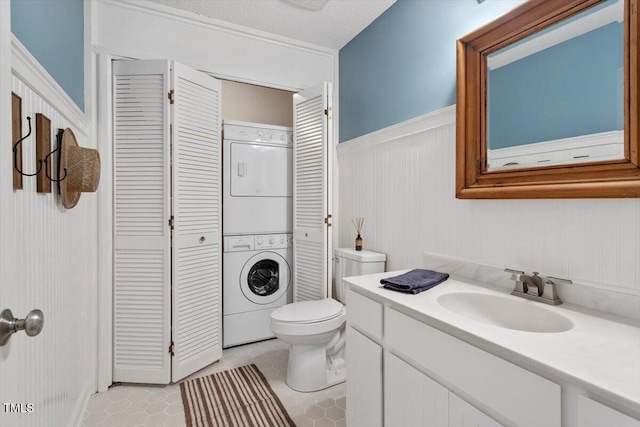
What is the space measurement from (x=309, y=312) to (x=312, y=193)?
36.6 inches

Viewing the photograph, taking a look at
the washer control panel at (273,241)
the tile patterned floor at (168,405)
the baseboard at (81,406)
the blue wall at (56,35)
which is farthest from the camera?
the washer control panel at (273,241)

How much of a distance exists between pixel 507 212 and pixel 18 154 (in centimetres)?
186

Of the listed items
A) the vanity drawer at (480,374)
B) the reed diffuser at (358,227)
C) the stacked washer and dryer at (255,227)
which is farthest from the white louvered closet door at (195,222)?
the vanity drawer at (480,374)

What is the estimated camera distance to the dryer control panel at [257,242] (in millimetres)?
2674

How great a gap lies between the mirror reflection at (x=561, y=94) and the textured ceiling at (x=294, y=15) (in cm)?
114

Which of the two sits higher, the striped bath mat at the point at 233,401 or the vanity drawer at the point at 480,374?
the vanity drawer at the point at 480,374

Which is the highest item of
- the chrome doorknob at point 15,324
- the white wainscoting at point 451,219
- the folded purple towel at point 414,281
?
the white wainscoting at point 451,219

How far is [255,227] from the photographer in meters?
2.77

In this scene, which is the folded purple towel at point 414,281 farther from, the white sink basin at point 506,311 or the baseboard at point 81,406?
the baseboard at point 81,406

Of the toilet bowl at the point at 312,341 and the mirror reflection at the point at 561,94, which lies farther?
the toilet bowl at the point at 312,341

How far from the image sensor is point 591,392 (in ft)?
2.23

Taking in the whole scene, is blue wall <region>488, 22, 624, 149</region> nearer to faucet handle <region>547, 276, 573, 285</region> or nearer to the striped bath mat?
faucet handle <region>547, 276, 573, 285</region>

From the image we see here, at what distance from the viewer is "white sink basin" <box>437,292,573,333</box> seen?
3.73ft

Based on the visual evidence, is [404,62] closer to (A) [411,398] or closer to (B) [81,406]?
(A) [411,398]
